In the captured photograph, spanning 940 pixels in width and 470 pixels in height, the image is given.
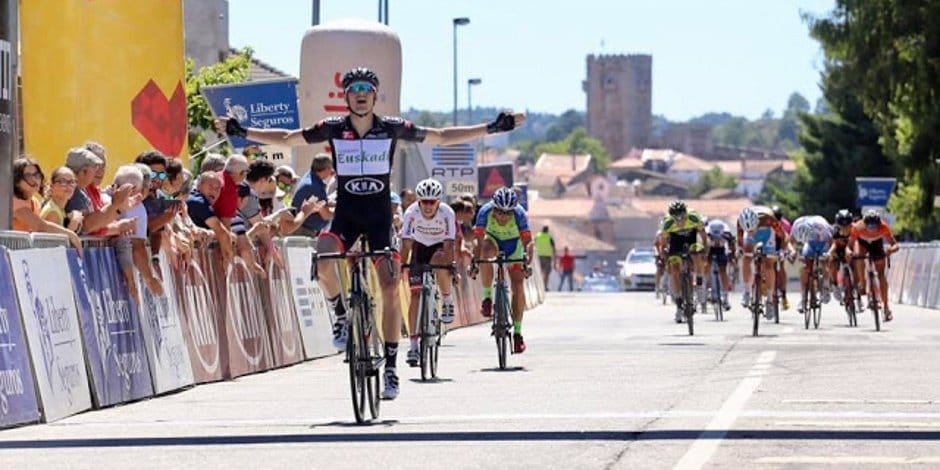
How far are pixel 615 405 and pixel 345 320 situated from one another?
185 centimetres

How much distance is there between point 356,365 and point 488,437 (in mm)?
1513

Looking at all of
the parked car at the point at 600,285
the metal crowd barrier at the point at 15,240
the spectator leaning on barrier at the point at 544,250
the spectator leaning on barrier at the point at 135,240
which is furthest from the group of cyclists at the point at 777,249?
the parked car at the point at 600,285

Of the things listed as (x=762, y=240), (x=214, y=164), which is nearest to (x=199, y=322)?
(x=214, y=164)

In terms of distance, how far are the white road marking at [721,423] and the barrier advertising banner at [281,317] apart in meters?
4.68

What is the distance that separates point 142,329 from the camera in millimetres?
16875

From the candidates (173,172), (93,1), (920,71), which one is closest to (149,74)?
(93,1)

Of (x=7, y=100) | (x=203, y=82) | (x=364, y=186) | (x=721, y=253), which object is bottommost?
(x=721, y=253)

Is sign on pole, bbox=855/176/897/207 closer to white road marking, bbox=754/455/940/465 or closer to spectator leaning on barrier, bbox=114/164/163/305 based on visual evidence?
spectator leaning on barrier, bbox=114/164/163/305

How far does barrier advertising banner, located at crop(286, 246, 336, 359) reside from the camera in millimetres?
22453

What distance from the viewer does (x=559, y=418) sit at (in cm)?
1369

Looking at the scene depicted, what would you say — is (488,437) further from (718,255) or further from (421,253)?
(718,255)

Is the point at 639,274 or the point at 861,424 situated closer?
the point at 861,424

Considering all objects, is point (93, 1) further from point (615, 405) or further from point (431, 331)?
point (615, 405)

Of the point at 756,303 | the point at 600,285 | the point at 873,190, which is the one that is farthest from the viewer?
the point at 600,285
